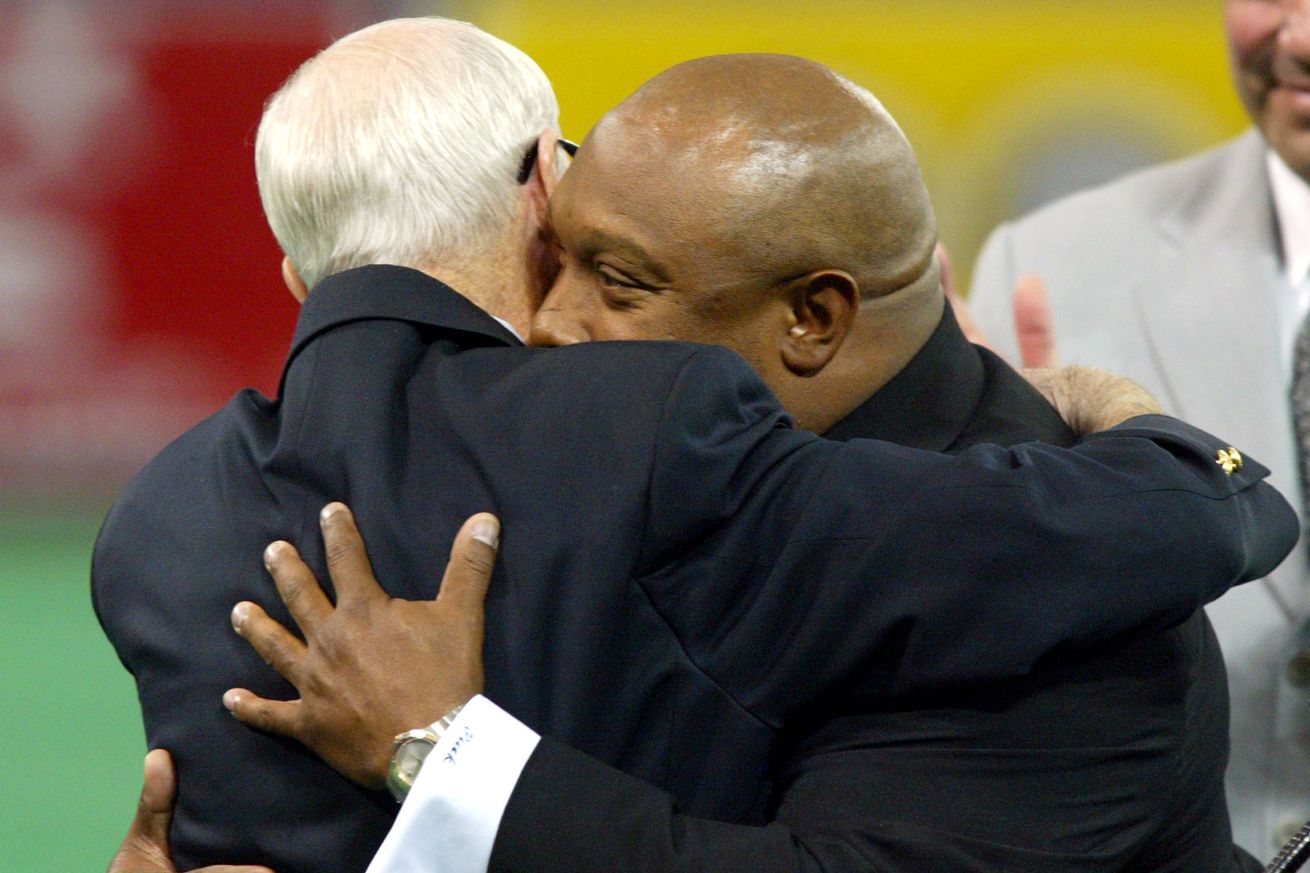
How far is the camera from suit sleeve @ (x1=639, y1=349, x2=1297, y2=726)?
117cm

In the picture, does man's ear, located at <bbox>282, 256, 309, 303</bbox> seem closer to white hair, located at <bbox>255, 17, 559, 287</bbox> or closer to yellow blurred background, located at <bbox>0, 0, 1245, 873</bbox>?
white hair, located at <bbox>255, 17, 559, 287</bbox>

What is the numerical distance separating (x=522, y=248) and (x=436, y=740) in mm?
459

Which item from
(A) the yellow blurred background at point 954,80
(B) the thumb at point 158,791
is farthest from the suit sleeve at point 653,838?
(A) the yellow blurred background at point 954,80

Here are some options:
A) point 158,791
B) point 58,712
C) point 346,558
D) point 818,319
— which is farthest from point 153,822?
point 58,712

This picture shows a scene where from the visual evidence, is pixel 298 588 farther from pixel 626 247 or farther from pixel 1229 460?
pixel 1229 460

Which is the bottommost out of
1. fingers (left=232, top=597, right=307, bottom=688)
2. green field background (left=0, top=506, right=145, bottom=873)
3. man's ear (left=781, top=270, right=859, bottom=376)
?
green field background (left=0, top=506, right=145, bottom=873)

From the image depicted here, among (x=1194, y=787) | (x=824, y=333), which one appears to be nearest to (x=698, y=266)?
(x=824, y=333)

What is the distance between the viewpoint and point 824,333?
1328mm

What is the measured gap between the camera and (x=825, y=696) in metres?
1.21

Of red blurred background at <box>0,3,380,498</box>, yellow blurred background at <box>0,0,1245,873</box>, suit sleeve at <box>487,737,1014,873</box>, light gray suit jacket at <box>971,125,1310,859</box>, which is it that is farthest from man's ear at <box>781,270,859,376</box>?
red blurred background at <box>0,3,380,498</box>

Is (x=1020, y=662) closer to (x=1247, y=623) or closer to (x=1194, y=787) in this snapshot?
(x=1194, y=787)

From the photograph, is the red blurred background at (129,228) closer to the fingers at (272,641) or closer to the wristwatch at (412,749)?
the fingers at (272,641)

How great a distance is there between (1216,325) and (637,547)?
4.60ft

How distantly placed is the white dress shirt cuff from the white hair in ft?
1.39
